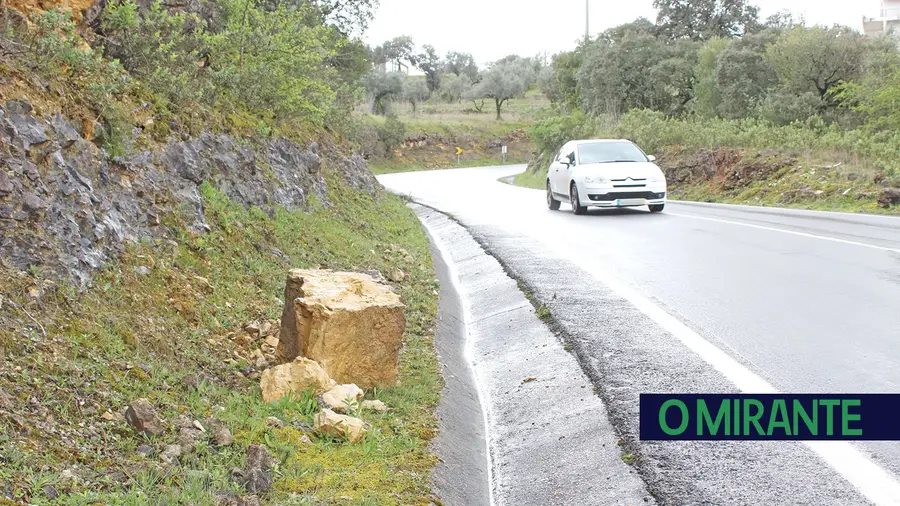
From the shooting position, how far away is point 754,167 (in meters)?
25.4

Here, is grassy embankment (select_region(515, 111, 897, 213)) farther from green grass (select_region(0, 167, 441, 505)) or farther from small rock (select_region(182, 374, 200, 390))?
small rock (select_region(182, 374, 200, 390))

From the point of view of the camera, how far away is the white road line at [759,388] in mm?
3938

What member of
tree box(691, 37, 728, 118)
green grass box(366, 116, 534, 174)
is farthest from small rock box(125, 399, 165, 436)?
green grass box(366, 116, 534, 174)

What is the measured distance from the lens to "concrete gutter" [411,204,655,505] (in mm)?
4555

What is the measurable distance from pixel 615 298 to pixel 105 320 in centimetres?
462

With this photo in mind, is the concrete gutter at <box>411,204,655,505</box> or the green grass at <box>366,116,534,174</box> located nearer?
the concrete gutter at <box>411,204,655,505</box>

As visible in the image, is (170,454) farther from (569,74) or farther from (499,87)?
(499,87)

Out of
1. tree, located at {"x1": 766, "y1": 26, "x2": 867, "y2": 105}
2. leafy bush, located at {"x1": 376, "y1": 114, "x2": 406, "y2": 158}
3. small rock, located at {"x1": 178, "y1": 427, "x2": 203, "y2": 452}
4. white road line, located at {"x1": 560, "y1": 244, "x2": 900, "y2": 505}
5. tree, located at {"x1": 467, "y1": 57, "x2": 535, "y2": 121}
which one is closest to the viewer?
white road line, located at {"x1": 560, "y1": 244, "x2": 900, "y2": 505}

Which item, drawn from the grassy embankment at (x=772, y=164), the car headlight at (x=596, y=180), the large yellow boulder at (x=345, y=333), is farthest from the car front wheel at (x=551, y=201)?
the large yellow boulder at (x=345, y=333)

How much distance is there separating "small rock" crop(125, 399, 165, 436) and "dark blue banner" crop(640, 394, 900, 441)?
2367mm

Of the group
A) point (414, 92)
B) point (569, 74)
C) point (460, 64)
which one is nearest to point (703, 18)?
point (569, 74)

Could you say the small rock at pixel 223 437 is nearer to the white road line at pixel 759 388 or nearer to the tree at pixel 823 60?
the white road line at pixel 759 388

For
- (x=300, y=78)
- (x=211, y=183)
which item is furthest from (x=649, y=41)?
(x=211, y=183)

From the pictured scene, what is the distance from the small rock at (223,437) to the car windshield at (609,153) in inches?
616
